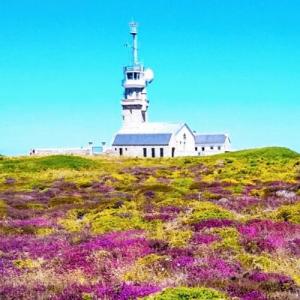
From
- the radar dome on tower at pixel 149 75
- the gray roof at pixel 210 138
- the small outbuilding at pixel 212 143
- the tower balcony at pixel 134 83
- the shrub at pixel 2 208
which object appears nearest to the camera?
the shrub at pixel 2 208

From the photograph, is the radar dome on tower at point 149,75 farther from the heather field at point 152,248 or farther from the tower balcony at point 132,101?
the heather field at point 152,248

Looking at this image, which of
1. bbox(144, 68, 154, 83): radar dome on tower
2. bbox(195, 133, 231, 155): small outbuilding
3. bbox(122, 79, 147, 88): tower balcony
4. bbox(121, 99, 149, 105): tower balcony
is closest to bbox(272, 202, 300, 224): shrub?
bbox(195, 133, 231, 155): small outbuilding

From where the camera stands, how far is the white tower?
121 meters

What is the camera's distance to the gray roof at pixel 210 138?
391 ft

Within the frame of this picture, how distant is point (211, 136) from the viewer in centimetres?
12044

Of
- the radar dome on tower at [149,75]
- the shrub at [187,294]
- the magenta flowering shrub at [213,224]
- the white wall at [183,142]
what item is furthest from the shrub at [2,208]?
the radar dome on tower at [149,75]

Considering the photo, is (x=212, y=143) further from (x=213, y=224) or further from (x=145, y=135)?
(x=213, y=224)

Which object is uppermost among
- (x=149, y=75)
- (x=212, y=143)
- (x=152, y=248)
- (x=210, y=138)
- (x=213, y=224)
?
(x=149, y=75)

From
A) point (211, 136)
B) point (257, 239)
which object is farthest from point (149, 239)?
point (211, 136)

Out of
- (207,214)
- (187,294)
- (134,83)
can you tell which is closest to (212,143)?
(134,83)

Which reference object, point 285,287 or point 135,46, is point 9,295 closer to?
point 285,287

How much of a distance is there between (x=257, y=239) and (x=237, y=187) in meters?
20.0

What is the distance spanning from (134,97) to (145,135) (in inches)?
574

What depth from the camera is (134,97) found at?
122 meters
